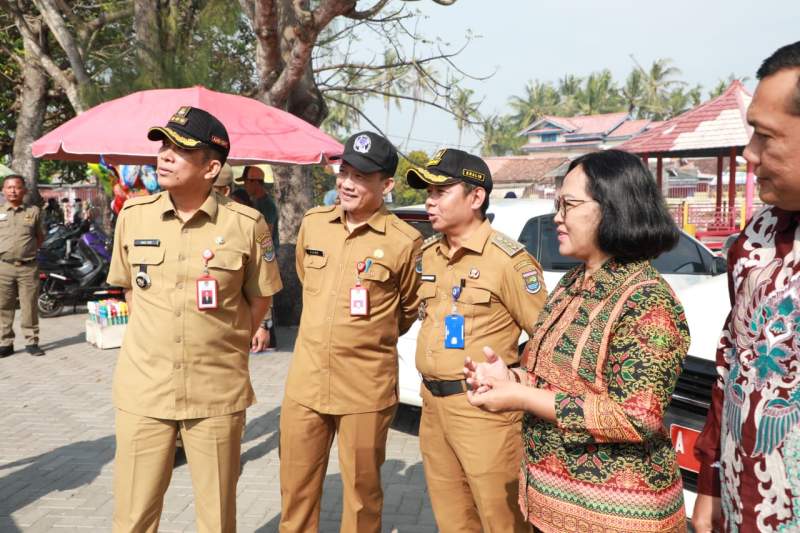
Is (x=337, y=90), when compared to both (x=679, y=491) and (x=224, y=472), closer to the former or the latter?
(x=224, y=472)

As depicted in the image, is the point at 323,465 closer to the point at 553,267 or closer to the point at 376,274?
the point at 376,274

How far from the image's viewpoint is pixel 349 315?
306 centimetres

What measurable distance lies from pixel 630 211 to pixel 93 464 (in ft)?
13.7

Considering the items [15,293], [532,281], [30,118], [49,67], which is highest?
[49,67]

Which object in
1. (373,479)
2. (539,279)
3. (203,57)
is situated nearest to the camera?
(539,279)

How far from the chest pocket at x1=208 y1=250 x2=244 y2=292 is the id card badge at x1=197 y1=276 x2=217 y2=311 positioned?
0.12 feet

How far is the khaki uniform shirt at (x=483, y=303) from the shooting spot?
9.22 ft

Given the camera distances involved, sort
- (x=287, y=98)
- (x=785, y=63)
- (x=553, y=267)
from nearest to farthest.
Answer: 1. (x=785, y=63)
2. (x=553, y=267)
3. (x=287, y=98)

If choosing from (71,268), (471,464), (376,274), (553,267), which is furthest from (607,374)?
(71,268)

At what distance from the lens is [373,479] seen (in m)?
3.04

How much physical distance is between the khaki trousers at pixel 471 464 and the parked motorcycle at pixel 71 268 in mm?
9114

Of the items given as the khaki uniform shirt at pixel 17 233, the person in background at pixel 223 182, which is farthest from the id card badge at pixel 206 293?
the khaki uniform shirt at pixel 17 233

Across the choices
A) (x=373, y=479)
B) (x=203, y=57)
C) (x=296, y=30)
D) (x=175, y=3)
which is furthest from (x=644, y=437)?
(x=175, y=3)

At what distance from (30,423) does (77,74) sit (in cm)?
656
